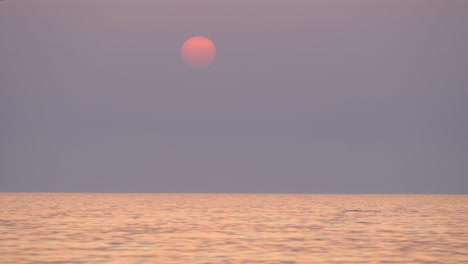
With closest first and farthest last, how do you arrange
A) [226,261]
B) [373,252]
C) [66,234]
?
1. [226,261]
2. [373,252]
3. [66,234]

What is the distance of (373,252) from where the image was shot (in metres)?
25.6

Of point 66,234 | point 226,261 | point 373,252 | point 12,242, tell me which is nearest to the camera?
point 226,261

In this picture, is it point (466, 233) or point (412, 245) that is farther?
point (466, 233)

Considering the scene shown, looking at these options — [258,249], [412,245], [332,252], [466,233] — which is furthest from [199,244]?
[466,233]

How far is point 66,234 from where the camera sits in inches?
1319

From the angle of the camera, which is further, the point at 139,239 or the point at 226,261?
the point at 139,239

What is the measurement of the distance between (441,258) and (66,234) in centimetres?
1666

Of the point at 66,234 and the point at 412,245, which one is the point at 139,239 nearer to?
the point at 66,234

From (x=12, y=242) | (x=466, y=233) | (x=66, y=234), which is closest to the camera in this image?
(x=12, y=242)

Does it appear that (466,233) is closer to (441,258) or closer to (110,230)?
(441,258)

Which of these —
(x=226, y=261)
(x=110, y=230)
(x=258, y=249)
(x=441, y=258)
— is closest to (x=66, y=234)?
(x=110, y=230)

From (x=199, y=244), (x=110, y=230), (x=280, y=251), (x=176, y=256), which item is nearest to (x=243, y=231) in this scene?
(x=110, y=230)

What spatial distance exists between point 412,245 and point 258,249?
20.2 ft

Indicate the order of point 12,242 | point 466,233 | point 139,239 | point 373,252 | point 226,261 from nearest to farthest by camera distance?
1. point 226,261
2. point 373,252
3. point 12,242
4. point 139,239
5. point 466,233
